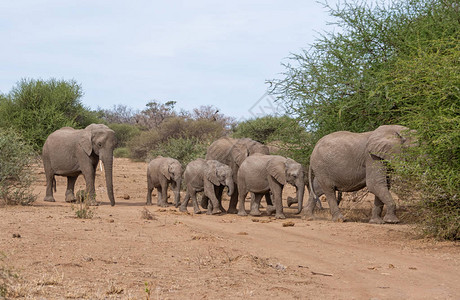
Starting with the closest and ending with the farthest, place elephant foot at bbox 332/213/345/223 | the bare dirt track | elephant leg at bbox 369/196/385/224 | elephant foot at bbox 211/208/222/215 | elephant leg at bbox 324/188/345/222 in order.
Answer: the bare dirt track, elephant leg at bbox 369/196/385/224, elephant foot at bbox 332/213/345/223, elephant leg at bbox 324/188/345/222, elephant foot at bbox 211/208/222/215

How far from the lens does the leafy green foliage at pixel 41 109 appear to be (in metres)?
26.0

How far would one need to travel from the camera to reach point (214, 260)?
7988mm

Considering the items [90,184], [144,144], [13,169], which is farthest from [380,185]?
[144,144]

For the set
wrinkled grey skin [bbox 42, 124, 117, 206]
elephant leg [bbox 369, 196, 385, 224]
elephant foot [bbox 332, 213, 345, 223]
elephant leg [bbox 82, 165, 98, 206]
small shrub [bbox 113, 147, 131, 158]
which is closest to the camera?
elephant leg [bbox 369, 196, 385, 224]

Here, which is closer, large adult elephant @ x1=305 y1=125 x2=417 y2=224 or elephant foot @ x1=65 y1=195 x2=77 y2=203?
large adult elephant @ x1=305 y1=125 x2=417 y2=224

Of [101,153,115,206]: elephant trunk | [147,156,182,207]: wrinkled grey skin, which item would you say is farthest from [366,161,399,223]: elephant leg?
[101,153,115,206]: elephant trunk

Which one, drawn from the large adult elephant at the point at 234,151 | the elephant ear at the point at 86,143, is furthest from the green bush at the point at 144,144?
the large adult elephant at the point at 234,151

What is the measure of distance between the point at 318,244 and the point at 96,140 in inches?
355

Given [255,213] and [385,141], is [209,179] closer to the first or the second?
[255,213]

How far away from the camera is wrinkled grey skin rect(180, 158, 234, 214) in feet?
48.5

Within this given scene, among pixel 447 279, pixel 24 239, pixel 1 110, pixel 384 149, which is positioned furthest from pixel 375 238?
pixel 1 110

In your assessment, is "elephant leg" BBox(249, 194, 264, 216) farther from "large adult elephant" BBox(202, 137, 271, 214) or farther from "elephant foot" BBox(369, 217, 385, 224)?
"elephant foot" BBox(369, 217, 385, 224)

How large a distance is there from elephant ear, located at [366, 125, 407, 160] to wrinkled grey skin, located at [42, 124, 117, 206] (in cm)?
736

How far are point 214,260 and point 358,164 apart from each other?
5995mm
